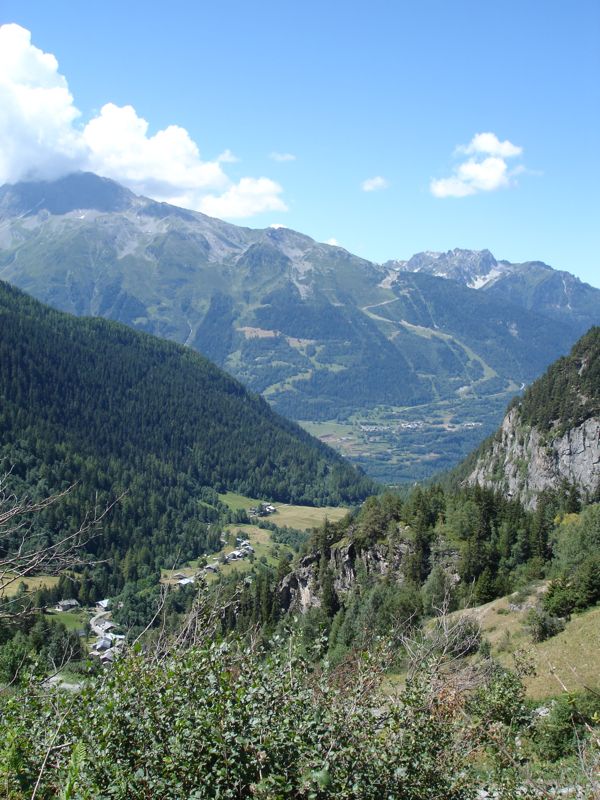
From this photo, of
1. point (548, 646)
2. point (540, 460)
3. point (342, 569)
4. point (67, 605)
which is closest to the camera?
point (548, 646)

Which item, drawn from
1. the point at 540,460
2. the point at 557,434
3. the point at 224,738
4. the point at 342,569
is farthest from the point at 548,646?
the point at 540,460

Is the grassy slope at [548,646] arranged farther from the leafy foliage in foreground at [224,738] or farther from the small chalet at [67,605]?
the small chalet at [67,605]

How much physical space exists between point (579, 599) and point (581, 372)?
99363 millimetres

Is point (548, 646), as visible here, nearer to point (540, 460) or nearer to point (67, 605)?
point (540, 460)

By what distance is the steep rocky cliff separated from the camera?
12644 centimetres

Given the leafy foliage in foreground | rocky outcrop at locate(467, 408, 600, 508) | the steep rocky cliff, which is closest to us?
the leafy foliage in foreground

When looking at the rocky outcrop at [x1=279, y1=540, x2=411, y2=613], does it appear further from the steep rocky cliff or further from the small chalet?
the small chalet

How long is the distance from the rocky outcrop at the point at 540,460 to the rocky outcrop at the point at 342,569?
2125 inches

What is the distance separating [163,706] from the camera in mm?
13945

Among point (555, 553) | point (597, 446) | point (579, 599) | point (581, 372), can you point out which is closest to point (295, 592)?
point (555, 553)

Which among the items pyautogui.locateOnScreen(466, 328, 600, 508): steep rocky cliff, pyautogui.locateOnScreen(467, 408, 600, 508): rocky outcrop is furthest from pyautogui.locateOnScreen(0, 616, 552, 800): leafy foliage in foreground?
pyautogui.locateOnScreen(467, 408, 600, 508): rocky outcrop

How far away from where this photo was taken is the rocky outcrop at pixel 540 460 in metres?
125

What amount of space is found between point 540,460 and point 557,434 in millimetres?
7022

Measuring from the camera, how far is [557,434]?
13275cm
